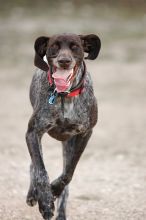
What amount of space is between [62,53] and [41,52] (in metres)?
0.52

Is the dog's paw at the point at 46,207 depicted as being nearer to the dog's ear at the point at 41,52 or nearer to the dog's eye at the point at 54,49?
the dog's ear at the point at 41,52

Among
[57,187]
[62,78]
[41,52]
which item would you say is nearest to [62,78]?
[62,78]

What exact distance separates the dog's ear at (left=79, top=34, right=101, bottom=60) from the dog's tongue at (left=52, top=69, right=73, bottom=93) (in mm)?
438

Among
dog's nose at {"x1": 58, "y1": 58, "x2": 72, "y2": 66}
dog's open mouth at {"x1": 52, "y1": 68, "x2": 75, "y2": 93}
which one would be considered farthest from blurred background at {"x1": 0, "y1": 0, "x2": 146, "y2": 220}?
dog's nose at {"x1": 58, "y1": 58, "x2": 72, "y2": 66}

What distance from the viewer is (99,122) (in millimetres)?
17234

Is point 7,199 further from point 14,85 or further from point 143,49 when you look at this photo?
point 143,49

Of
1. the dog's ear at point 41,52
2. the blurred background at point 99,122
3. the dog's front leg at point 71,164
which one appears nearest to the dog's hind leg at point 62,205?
the dog's front leg at point 71,164

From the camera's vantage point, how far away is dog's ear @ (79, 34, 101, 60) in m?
8.14

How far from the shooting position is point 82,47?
796 cm

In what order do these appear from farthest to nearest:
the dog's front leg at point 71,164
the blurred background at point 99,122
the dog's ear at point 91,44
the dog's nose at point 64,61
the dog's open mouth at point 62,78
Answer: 1. the blurred background at point 99,122
2. the dog's front leg at point 71,164
3. the dog's ear at point 91,44
4. the dog's open mouth at point 62,78
5. the dog's nose at point 64,61

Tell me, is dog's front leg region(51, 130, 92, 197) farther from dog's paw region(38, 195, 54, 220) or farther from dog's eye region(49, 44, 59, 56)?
dog's eye region(49, 44, 59, 56)

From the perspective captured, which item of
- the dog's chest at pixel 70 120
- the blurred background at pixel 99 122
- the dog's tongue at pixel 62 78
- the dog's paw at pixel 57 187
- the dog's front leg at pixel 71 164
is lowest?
the blurred background at pixel 99 122

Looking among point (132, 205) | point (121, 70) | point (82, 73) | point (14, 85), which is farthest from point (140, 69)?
point (82, 73)

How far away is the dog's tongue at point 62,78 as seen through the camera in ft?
25.3
